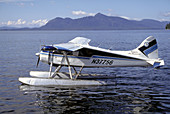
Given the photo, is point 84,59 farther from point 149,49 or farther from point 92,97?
point 149,49

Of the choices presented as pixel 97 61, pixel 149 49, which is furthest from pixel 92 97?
pixel 149 49

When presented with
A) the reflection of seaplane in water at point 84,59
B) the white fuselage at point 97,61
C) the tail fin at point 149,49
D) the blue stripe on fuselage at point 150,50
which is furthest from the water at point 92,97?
the blue stripe on fuselage at point 150,50

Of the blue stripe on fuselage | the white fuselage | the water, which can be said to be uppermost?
the blue stripe on fuselage

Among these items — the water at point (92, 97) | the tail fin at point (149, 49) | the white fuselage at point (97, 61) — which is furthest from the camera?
the tail fin at point (149, 49)

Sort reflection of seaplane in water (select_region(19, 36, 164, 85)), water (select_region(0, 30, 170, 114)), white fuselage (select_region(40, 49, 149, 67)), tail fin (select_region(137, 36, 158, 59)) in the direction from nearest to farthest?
water (select_region(0, 30, 170, 114)) < reflection of seaplane in water (select_region(19, 36, 164, 85)) < white fuselage (select_region(40, 49, 149, 67)) < tail fin (select_region(137, 36, 158, 59))

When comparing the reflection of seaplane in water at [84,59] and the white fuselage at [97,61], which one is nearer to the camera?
the reflection of seaplane in water at [84,59]

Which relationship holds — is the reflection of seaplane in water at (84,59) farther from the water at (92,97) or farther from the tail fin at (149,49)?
the water at (92,97)

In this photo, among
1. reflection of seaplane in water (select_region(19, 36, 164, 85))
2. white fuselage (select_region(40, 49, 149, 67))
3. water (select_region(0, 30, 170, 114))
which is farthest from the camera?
white fuselage (select_region(40, 49, 149, 67))

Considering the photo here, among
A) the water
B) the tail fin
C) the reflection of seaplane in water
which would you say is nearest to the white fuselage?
the reflection of seaplane in water

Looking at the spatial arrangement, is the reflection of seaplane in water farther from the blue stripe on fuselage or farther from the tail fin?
the blue stripe on fuselage

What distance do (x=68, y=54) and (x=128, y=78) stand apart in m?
5.12

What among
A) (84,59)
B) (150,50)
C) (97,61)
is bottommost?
(97,61)

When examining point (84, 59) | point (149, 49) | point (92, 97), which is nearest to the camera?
point (92, 97)

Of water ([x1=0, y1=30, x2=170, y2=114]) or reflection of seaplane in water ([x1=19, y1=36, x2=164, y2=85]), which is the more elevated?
reflection of seaplane in water ([x1=19, y1=36, x2=164, y2=85])
